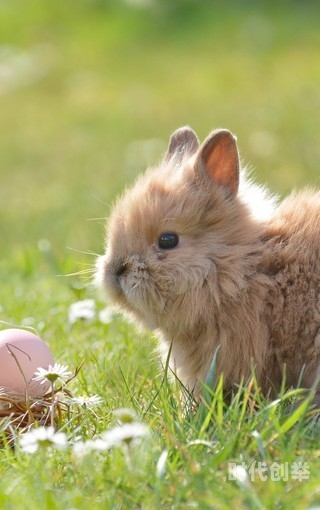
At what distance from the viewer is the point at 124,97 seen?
13680mm

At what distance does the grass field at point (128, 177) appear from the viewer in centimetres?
229

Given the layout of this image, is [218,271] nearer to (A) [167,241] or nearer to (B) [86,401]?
(A) [167,241]

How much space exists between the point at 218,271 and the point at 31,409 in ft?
2.63

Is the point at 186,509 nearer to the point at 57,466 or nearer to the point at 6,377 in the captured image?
the point at 57,466

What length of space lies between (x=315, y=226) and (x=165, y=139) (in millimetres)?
7323

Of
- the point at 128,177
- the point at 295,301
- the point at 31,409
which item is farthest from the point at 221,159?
the point at 128,177

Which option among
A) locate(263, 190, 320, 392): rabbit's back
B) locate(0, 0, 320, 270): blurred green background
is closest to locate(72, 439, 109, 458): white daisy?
locate(263, 190, 320, 392): rabbit's back

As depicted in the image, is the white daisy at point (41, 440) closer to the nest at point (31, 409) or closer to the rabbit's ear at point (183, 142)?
the nest at point (31, 409)

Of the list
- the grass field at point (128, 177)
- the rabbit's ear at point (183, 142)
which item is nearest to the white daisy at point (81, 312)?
the grass field at point (128, 177)

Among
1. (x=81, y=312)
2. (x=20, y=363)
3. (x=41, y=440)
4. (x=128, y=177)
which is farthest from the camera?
(x=128, y=177)

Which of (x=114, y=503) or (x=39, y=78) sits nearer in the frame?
(x=114, y=503)

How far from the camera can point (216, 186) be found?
3.18 meters

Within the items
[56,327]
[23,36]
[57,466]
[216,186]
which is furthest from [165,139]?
[23,36]

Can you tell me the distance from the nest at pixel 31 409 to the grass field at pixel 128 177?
7cm
